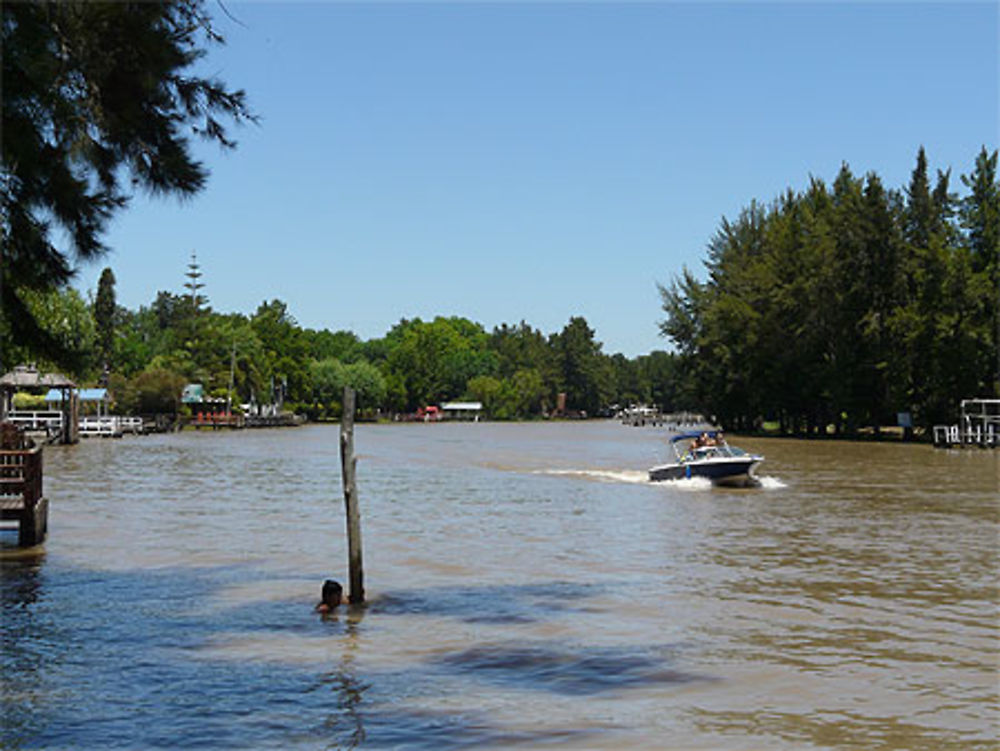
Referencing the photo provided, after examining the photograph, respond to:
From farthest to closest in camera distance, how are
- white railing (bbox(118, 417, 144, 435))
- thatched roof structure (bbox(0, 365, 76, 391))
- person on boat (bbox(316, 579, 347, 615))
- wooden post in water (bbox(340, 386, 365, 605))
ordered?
1. white railing (bbox(118, 417, 144, 435))
2. thatched roof structure (bbox(0, 365, 76, 391))
3. wooden post in water (bbox(340, 386, 365, 605))
4. person on boat (bbox(316, 579, 347, 615))

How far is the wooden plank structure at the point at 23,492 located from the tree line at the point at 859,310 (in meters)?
68.3

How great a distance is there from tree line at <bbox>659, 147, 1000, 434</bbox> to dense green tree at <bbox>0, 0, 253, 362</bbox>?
76.2m

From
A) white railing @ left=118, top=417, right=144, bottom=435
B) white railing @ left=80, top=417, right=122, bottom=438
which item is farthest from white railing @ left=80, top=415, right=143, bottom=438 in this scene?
white railing @ left=118, top=417, right=144, bottom=435

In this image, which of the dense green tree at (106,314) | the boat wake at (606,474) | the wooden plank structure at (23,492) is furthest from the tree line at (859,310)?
the dense green tree at (106,314)

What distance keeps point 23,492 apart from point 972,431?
6707 centimetres

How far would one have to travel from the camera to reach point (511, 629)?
16.2 m

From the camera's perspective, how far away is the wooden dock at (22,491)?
22875 millimetres

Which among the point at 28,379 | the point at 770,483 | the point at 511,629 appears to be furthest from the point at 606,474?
the point at 511,629

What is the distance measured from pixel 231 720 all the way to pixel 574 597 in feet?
27.9

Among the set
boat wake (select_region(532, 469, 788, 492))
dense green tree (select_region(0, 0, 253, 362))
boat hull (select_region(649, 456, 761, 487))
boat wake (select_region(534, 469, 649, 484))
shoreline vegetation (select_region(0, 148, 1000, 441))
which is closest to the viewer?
dense green tree (select_region(0, 0, 253, 362))

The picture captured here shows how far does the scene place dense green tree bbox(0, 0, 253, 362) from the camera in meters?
9.28

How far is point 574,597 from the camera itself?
19.0 metres

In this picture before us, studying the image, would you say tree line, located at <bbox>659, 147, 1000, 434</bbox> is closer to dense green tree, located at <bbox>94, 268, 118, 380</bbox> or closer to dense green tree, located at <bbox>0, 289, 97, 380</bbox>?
dense green tree, located at <bbox>0, 289, 97, 380</bbox>

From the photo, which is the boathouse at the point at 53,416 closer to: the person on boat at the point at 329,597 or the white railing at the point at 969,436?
the white railing at the point at 969,436
